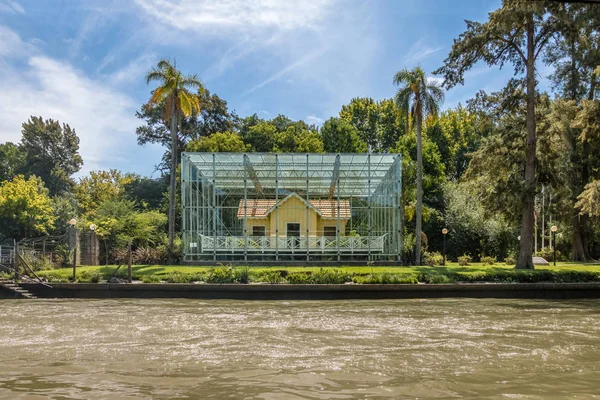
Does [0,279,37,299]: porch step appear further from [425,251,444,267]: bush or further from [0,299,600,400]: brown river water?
[425,251,444,267]: bush

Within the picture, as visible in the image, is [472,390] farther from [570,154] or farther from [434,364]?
[570,154]

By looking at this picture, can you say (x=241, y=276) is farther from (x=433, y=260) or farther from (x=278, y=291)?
(x=433, y=260)

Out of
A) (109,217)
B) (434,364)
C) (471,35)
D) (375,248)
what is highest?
(471,35)

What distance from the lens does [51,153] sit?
215 ft

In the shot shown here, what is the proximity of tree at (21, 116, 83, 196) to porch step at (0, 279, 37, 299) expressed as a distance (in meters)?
43.6

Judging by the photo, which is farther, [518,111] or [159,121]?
[159,121]

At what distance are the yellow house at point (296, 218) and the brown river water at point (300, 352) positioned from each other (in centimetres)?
1682

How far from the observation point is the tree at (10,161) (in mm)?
61844

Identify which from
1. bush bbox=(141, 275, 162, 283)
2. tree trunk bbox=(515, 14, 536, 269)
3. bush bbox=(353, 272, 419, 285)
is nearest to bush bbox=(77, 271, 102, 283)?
bush bbox=(141, 275, 162, 283)

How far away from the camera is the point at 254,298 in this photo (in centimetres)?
2064

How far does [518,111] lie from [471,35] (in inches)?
193

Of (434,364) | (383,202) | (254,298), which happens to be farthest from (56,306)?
(383,202)

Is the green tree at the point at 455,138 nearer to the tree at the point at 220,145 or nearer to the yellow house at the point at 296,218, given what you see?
the tree at the point at 220,145

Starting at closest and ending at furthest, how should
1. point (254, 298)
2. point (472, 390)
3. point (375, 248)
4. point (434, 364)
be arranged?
point (472, 390)
point (434, 364)
point (254, 298)
point (375, 248)
